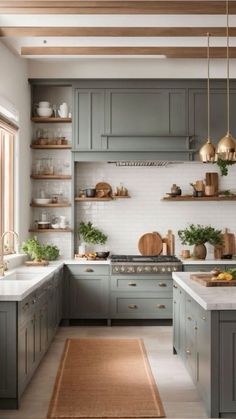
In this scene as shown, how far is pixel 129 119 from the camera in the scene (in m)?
8.99

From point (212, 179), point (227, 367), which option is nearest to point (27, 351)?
point (227, 367)

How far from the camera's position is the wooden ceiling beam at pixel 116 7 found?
6102 millimetres

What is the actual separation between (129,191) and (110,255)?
1.03 metres

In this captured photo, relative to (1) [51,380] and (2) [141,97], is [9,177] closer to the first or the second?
(2) [141,97]

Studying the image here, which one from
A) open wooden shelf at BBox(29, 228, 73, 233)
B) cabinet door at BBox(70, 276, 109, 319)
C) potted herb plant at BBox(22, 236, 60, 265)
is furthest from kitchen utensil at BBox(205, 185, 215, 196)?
potted herb plant at BBox(22, 236, 60, 265)

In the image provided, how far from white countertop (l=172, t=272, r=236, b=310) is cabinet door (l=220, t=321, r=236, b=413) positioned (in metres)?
0.16

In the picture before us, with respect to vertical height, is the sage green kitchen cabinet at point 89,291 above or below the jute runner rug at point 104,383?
above

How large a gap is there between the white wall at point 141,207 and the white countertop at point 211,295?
3267mm

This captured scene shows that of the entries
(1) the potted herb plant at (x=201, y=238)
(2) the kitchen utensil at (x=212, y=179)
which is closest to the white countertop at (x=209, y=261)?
(1) the potted herb plant at (x=201, y=238)

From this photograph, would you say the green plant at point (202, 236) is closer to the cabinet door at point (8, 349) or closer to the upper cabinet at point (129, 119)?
the upper cabinet at point (129, 119)

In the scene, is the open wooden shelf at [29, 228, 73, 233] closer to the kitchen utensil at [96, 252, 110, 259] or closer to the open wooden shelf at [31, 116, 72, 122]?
the kitchen utensil at [96, 252, 110, 259]

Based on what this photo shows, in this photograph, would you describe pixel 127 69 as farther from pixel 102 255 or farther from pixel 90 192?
pixel 102 255

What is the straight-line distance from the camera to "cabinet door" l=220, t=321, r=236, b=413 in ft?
15.1

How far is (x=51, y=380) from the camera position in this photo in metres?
5.93
